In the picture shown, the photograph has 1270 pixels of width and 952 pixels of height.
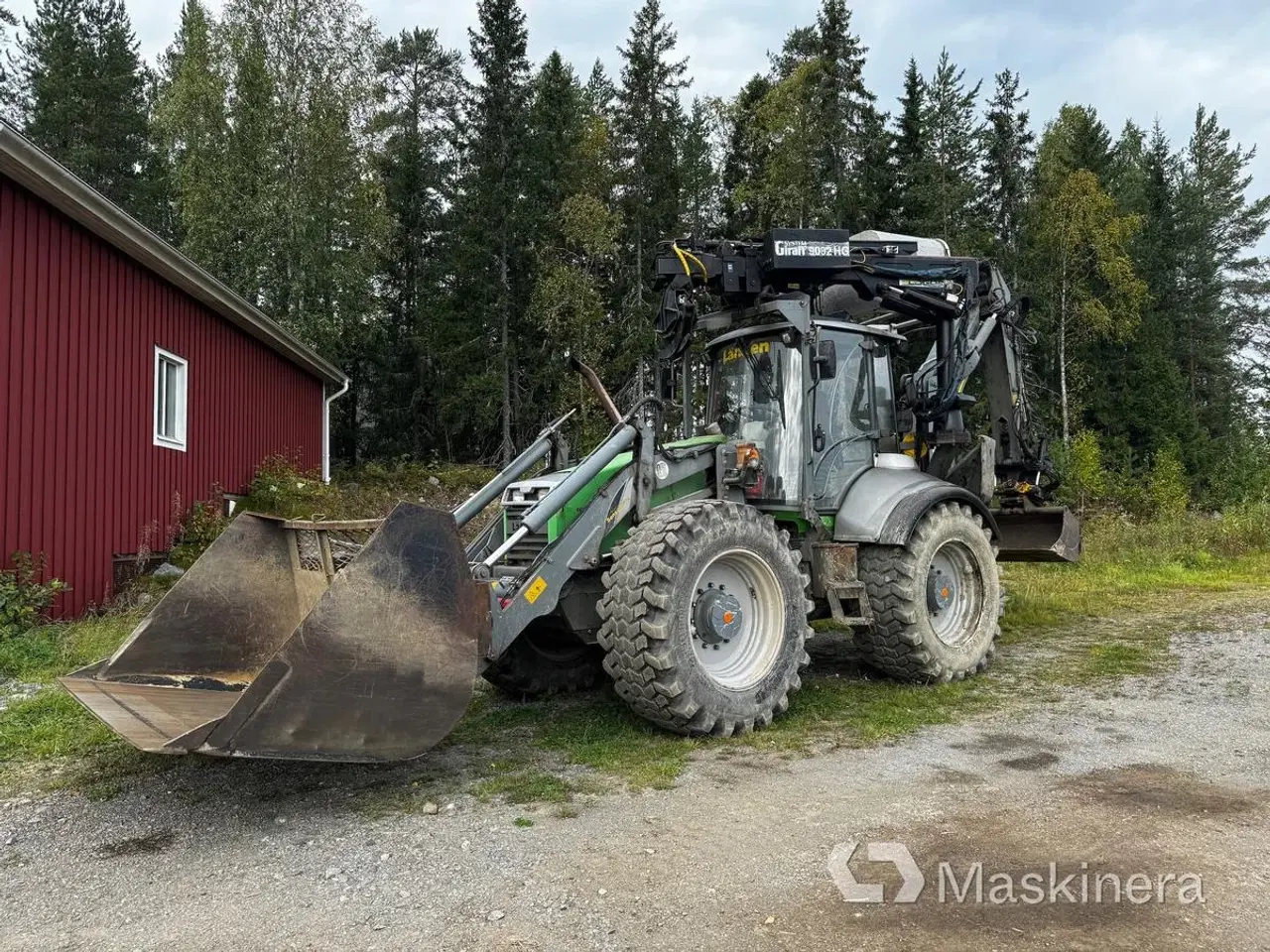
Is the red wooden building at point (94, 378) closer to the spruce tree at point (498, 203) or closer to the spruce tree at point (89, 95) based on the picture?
the spruce tree at point (498, 203)

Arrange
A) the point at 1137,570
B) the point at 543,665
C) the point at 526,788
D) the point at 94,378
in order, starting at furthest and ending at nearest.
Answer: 1. the point at 1137,570
2. the point at 94,378
3. the point at 543,665
4. the point at 526,788

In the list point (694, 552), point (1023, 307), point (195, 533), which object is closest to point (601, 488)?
point (694, 552)

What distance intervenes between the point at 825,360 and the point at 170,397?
362 inches

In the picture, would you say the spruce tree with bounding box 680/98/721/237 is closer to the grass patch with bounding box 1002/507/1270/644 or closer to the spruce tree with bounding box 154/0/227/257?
the spruce tree with bounding box 154/0/227/257

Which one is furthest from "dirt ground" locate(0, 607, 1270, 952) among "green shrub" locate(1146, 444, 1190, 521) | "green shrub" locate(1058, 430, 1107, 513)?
"green shrub" locate(1146, 444, 1190, 521)

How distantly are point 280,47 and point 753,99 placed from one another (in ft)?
51.7

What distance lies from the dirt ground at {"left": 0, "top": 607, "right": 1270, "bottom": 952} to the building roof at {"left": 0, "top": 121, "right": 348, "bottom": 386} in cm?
651

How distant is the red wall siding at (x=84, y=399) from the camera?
28.1 feet

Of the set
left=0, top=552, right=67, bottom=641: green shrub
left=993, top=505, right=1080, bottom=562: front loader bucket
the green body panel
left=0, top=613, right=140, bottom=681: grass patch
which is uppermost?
the green body panel

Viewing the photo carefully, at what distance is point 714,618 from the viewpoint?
5.04 metres

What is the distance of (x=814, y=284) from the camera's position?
6426mm

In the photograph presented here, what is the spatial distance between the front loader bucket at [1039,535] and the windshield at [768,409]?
2.44 metres

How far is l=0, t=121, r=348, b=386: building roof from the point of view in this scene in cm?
810

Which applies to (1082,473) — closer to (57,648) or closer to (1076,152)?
(1076,152)
